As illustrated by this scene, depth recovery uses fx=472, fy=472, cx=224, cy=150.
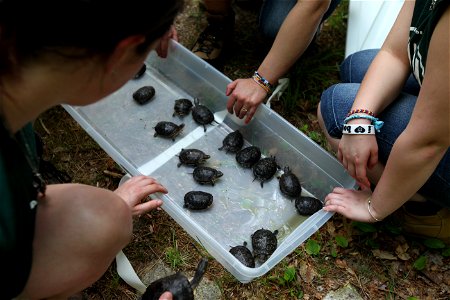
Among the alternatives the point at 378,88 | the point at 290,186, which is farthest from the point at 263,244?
the point at 378,88

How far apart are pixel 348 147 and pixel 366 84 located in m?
0.24

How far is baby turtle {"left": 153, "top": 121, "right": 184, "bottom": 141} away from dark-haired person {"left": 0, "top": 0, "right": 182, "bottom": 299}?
0.88m

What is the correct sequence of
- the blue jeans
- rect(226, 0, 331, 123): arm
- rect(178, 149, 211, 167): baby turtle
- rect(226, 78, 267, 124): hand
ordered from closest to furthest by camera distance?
rect(226, 0, 331, 123): arm < rect(226, 78, 267, 124): hand < rect(178, 149, 211, 167): baby turtle < the blue jeans

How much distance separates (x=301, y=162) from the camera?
2125 mm

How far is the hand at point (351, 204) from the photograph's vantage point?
1.74 metres

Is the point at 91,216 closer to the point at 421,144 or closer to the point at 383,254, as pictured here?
the point at 421,144

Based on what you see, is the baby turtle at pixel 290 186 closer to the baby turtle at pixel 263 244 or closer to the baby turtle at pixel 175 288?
the baby turtle at pixel 263 244

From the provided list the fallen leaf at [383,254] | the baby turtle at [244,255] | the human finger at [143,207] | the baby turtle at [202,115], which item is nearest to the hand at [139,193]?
the human finger at [143,207]

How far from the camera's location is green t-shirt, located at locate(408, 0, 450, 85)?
53.4 inches

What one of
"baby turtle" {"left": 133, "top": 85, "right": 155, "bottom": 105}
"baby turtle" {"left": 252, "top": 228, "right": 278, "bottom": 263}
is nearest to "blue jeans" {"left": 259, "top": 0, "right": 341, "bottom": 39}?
"baby turtle" {"left": 133, "top": 85, "right": 155, "bottom": 105}

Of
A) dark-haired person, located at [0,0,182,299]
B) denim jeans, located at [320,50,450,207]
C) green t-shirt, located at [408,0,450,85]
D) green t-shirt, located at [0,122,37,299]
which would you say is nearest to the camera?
dark-haired person, located at [0,0,182,299]

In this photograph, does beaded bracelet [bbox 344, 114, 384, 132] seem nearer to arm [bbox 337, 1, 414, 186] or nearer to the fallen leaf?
arm [bbox 337, 1, 414, 186]

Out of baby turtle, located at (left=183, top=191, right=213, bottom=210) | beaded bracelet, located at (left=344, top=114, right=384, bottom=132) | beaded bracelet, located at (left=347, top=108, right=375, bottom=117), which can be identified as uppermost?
beaded bracelet, located at (left=347, top=108, right=375, bottom=117)

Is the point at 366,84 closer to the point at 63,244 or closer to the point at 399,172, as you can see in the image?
the point at 399,172
